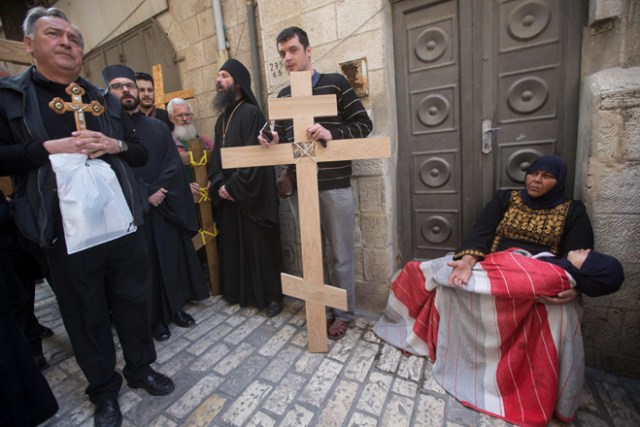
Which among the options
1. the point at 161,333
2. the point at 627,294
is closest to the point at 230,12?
the point at 161,333

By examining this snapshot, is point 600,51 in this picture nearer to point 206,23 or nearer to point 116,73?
point 116,73

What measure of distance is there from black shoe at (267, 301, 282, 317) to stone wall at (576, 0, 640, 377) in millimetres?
2246

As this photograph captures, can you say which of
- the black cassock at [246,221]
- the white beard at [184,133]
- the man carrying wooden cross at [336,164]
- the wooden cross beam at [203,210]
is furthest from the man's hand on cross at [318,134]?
the white beard at [184,133]

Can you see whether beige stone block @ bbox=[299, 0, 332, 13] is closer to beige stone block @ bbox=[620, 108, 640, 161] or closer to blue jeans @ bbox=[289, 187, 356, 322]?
blue jeans @ bbox=[289, 187, 356, 322]

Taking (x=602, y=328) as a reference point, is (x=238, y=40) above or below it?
above

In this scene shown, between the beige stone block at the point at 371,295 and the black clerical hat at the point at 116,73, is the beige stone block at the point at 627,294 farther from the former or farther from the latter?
A: the black clerical hat at the point at 116,73

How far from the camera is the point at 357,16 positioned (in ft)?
7.80

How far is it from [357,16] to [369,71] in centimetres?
42

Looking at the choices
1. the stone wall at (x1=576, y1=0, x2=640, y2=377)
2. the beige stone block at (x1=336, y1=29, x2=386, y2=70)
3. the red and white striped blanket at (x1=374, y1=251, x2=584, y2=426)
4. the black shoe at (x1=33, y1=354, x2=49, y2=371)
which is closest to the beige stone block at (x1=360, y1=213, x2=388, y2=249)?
the red and white striped blanket at (x1=374, y1=251, x2=584, y2=426)

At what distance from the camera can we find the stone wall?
1.72 metres

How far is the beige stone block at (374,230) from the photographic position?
2568 millimetres

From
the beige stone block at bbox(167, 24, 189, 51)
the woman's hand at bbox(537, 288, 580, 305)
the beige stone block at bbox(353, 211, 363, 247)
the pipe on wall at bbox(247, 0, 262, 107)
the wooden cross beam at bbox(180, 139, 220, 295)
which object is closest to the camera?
the woman's hand at bbox(537, 288, 580, 305)

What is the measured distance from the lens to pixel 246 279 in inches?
113

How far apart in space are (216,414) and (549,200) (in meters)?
2.35
